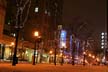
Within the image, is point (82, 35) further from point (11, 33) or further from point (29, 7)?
point (29, 7)

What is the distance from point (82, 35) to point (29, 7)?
3057 cm

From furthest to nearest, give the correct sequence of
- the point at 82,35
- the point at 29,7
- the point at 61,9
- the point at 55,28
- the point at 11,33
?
the point at 61,9 < the point at 55,28 < the point at 29,7 < the point at 82,35 < the point at 11,33

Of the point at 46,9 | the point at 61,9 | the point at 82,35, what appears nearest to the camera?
the point at 82,35

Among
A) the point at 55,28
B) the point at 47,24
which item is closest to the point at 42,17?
the point at 47,24

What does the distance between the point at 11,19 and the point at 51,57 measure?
26.7 metres

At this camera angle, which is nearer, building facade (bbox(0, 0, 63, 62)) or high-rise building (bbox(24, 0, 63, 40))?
building facade (bbox(0, 0, 63, 62))

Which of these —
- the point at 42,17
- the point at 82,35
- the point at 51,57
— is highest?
the point at 42,17

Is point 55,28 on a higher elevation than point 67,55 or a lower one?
higher

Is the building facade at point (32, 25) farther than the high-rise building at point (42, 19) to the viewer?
No

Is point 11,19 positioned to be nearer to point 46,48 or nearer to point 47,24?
point 46,48

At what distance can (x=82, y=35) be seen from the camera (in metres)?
91.0

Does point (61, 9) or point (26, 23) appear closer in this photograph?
point (26, 23)

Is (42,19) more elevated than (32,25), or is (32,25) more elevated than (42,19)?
(42,19)

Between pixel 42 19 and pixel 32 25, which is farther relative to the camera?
pixel 42 19
